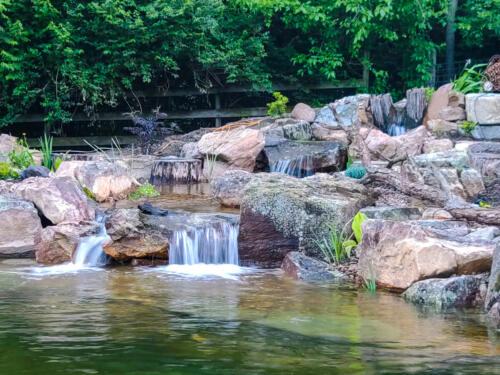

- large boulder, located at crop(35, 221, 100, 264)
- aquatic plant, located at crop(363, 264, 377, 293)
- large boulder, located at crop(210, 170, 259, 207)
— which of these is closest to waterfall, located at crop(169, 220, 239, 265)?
large boulder, located at crop(35, 221, 100, 264)

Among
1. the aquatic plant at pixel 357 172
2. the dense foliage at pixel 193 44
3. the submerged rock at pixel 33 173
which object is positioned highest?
the dense foliage at pixel 193 44

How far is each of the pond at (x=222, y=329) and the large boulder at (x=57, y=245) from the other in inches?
27.7

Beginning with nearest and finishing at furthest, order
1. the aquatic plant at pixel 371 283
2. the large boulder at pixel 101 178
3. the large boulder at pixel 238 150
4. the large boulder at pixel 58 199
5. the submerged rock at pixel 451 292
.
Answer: the submerged rock at pixel 451 292, the aquatic plant at pixel 371 283, the large boulder at pixel 58 199, the large boulder at pixel 101 178, the large boulder at pixel 238 150

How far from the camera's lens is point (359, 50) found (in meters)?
17.7

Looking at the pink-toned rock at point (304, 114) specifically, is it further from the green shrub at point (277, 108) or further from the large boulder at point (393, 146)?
the large boulder at point (393, 146)

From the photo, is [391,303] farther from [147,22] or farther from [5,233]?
[147,22]

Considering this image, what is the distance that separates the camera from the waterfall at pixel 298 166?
1153 centimetres

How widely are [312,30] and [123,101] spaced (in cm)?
523

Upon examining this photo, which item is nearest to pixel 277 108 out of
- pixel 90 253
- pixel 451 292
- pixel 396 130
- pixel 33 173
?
pixel 396 130

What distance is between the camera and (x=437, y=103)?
1419cm

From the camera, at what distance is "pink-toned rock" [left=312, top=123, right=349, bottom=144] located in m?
13.1

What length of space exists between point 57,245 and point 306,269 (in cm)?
263

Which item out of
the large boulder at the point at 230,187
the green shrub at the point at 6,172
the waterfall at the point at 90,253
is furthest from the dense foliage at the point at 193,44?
the waterfall at the point at 90,253

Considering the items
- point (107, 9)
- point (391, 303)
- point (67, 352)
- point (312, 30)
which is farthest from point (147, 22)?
point (67, 352)
